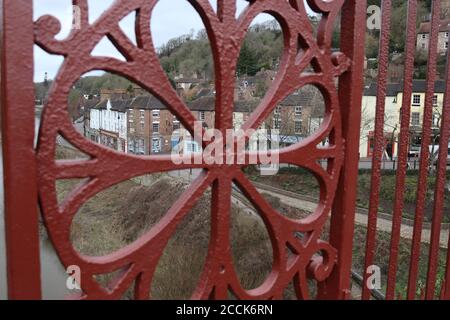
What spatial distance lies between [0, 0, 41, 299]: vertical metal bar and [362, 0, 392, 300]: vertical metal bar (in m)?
0.95

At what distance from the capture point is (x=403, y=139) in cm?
141

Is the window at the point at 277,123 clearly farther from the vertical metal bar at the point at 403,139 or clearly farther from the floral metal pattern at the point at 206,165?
the floral metal pattern at the point at 206,165

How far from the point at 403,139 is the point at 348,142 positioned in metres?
0.25

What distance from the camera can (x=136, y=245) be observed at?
1.01 metres

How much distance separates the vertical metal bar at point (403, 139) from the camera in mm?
1342

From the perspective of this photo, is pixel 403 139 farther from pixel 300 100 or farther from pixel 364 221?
pixel 300 100

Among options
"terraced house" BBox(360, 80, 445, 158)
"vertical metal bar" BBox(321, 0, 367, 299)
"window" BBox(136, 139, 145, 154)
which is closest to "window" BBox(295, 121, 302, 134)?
"terraced house" BBox(360, 80, 445, 158)

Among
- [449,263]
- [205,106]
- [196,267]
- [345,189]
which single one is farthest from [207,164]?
[205,106]

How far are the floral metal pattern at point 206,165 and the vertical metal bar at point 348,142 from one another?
34mm

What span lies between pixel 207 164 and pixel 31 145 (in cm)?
40

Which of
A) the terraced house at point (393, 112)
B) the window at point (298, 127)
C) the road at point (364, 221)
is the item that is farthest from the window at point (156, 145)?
the terraced house at point (393, 112)

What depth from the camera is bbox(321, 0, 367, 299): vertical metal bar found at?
126cm

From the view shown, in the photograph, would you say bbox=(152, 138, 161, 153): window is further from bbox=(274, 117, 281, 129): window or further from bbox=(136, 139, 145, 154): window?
bbox=(274, 117, 281, 129): window

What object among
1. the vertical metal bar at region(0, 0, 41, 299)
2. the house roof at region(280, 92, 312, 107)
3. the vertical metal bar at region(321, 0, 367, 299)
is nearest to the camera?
the vertical metal bar at region(0, 0, 41, 299)
